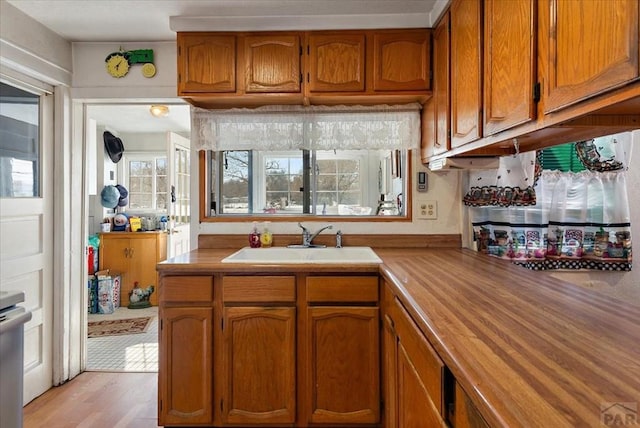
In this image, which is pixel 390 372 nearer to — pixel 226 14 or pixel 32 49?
pixel 226 14

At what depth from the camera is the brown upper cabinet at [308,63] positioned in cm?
225

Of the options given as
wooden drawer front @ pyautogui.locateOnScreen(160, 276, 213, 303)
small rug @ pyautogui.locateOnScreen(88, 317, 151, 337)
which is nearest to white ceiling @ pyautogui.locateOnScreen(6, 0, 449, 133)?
wooden drawer front @ pyautogui.locateOnScreen(160, 276, 213, 303)

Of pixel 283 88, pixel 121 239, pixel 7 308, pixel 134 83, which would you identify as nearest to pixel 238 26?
pixel 283 88

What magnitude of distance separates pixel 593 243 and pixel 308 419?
62.3 inches

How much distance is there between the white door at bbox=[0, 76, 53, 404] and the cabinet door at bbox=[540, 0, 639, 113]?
267 centimetres

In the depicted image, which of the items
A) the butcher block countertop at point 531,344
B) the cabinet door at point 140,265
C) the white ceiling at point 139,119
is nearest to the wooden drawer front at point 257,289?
the butcher block countertop at point 531,344

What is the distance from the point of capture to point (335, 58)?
2.25 metres

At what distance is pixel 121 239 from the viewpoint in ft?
14.8

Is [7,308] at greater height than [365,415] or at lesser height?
greater

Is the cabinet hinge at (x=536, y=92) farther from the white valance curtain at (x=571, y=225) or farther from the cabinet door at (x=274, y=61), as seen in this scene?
the cabinet door at (x=274, y=61)

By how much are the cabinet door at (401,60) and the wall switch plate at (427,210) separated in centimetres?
75

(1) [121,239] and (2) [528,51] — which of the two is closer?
(2) [528,51]

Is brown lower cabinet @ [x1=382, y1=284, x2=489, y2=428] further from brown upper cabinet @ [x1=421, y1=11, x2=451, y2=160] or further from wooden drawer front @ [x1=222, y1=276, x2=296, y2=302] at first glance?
brown upper cabinet @ [x1=421, y1=11, x2=451, y2=160]

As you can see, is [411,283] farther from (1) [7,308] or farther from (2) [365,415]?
(1) [7,308]
